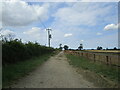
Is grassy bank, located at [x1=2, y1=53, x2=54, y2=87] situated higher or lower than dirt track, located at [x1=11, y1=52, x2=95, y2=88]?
higher

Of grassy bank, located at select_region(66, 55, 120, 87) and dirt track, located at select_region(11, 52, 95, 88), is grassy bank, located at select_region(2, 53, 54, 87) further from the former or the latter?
grassy bank, located at select_region(66, 55, 120, 87)

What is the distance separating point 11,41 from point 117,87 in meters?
11.4

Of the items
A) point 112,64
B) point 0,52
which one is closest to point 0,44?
point 0,52

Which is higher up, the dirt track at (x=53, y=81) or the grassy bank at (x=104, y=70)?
the grassy bank at (x=104, y=70)

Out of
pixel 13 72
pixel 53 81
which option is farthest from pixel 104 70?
pixel 13 72

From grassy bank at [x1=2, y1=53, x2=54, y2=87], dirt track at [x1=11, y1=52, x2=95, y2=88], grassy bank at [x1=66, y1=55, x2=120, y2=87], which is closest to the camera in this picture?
dirt track at [x1=11, y1=52, x2=95, y2=88]

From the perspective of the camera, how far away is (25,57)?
19875 mm

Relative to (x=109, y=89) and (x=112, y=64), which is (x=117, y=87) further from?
(x=112, y=64)

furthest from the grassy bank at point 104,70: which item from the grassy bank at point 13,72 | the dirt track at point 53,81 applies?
the grassy bank at point 13,72

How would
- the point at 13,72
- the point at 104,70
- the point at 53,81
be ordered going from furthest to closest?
the point at 104,70 → the point at 13,72 → the point at 53,81

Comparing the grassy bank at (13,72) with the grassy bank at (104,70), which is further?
the grassy bank at (104,70)

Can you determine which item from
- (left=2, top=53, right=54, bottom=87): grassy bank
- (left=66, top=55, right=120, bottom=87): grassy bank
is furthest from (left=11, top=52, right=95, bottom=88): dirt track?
(left=66, top=55, right=120, bottom=87): grassy bank

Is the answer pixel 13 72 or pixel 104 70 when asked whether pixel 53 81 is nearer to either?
pixel 13 72

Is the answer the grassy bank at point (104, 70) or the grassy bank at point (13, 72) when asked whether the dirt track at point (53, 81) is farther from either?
the grassy bank at point (104, 70)
